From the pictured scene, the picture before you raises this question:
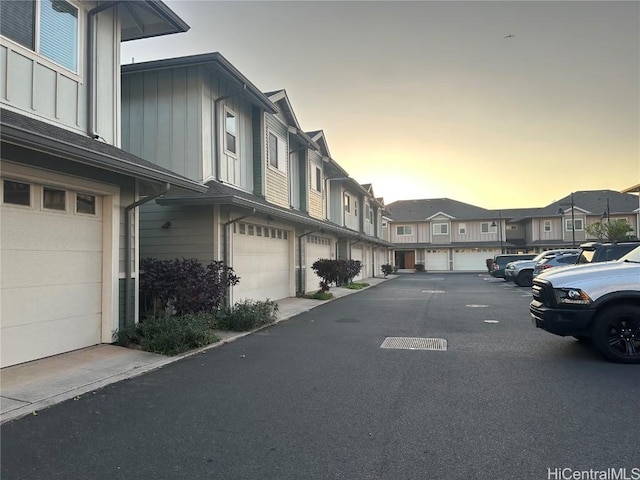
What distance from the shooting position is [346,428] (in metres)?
4.06

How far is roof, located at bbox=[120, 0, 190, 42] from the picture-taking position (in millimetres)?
8172

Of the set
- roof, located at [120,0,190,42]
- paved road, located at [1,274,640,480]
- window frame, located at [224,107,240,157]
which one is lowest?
paved road, located at [1,274,640,480]

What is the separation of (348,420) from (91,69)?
7230mm

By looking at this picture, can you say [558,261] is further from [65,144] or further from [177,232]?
[65,144]

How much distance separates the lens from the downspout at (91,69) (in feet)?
25.0

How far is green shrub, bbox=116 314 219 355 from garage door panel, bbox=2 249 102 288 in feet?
3.69

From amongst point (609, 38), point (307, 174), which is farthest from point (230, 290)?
point (609, 38)

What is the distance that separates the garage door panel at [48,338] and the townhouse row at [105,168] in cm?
2

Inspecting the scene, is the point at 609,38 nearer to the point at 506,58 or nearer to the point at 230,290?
the point at 506,58

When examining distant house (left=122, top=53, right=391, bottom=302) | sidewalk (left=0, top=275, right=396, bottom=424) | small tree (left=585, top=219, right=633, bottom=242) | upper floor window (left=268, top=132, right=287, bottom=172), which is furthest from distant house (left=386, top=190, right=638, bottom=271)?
sidewalk (left=0, top=275, right=396, bottom=424)

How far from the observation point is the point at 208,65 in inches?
432

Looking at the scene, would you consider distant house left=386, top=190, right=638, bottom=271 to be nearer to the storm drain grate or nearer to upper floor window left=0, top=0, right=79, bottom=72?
the storm drain grate

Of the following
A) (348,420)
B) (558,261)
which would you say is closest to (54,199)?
(348,420)

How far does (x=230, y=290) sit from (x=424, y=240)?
43.2 meters
